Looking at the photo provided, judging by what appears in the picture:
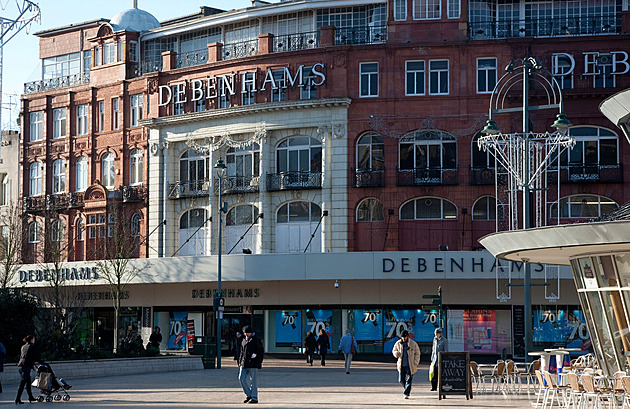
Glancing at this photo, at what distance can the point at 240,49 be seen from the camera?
192 ft

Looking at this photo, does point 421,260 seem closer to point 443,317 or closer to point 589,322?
point 443,317

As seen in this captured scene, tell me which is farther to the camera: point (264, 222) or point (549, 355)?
point (264, 222)

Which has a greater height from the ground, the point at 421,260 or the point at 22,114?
the point at 22,114

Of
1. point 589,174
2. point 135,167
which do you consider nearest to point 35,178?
point 135,167

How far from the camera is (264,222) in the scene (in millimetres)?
55188

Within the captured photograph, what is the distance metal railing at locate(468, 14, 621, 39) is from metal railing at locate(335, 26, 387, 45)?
479 cm

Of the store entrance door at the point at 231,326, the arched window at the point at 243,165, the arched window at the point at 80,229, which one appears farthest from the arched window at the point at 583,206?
the arched window at the point at 80,229

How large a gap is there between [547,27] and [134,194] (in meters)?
25.1

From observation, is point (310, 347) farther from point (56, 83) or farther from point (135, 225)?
point (56, 83)

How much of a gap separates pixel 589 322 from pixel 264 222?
3181 cm

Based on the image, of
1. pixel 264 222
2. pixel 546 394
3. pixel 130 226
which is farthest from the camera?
pixel 130 226

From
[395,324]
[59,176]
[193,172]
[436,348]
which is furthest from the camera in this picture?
[59,176]

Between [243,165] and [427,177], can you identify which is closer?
[427,177]

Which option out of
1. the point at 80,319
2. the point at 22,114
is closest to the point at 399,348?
the point at 80,319
